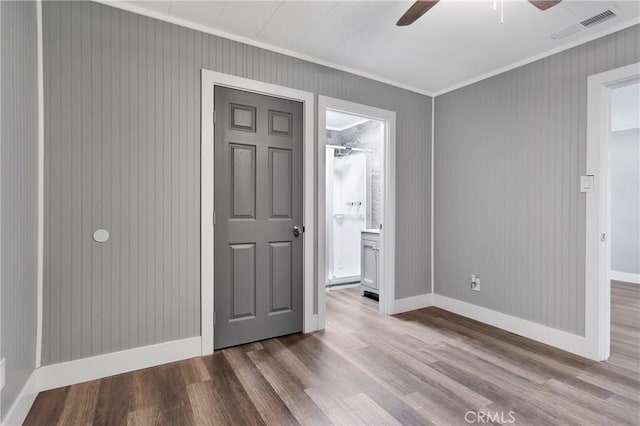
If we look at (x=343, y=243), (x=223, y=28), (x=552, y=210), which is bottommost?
(x=343, y=243)

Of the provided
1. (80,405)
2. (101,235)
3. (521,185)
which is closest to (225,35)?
(101,235)

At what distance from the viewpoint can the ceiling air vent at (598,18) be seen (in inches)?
88.8

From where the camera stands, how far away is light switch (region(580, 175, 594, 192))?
2559mm

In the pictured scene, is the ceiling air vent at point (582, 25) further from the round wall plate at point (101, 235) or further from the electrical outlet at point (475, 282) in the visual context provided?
the round wall plate at point (101, 235)

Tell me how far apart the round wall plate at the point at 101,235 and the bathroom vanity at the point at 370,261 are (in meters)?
2.91

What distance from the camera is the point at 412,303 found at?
3.74m

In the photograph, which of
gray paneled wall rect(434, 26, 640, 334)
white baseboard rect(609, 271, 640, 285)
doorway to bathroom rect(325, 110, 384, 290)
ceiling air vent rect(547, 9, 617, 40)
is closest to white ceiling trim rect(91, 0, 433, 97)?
gray paneled wall rect(434, 26, 640, 334)

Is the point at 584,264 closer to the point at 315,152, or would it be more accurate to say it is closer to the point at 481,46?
the point at 481,46

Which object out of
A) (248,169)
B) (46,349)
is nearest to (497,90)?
(248,169)

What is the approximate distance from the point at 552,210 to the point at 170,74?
10.9ft

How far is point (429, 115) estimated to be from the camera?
12.8ft

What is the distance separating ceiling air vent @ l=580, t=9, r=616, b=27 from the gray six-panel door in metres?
2.26

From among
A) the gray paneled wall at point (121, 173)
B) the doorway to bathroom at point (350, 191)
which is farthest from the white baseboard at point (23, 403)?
the doorway to bathroom at point (350, 191)

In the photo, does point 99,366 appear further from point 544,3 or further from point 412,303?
point 544,3
